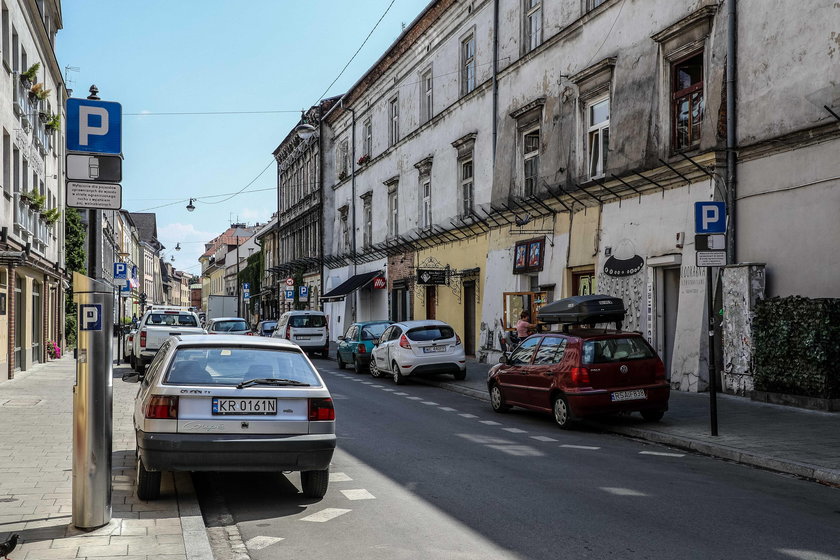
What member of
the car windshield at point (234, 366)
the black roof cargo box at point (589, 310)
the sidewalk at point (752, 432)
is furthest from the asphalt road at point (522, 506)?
the black roof cargo box at point (589, 310)

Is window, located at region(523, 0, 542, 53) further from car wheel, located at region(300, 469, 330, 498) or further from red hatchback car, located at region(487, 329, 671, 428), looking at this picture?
car wheel, located at region(300, 469, 330, 498)

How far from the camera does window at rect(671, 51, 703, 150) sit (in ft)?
53.8

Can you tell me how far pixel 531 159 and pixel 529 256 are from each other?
2.76m

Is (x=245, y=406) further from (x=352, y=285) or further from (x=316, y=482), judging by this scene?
(x=352, y=285)

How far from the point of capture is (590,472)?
336 inches

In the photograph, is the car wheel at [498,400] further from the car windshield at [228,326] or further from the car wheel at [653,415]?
the car windshield at [228,326]

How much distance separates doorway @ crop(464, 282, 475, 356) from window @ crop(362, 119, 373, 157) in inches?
511

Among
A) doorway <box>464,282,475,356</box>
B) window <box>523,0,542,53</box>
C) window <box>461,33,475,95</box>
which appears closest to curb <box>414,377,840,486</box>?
window <box>523,0,542,53</box>

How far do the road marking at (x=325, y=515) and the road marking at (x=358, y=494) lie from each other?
0.47 meters

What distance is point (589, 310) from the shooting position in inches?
598

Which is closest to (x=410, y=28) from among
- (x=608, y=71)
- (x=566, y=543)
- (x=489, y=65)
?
(x=489, y=65)

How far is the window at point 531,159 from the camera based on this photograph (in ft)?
73.8

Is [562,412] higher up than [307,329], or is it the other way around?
[307,329]

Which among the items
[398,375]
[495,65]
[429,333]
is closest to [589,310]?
[429,333]
